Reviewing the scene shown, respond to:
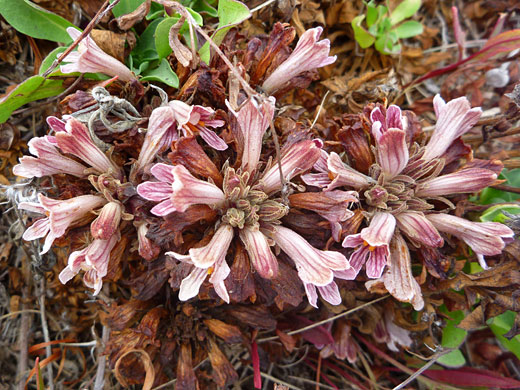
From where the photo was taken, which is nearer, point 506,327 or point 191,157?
point 191,157

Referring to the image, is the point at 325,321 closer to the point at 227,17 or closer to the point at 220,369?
the point at 220,369

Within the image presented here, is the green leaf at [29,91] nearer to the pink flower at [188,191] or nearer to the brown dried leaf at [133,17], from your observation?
the brown dried leaf at [133,17]

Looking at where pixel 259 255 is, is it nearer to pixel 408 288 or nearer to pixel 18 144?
pixel 408 288

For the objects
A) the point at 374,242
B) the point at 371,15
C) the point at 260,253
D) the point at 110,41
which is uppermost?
the point at 110,41

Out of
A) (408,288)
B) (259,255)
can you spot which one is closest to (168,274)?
(259,255)

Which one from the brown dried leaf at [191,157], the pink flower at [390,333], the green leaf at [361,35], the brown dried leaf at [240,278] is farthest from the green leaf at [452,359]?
the green leaf at [361,35]

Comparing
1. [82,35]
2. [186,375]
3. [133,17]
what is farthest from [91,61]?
[186,375]

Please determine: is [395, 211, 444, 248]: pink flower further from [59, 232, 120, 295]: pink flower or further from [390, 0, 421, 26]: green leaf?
[390, 0, 421, 26]: green leaf

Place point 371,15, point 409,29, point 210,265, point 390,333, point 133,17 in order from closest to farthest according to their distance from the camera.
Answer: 1. point 210,265
2. point 133,17
3. point 390,333
4. point 371,15
5. point 409,29
